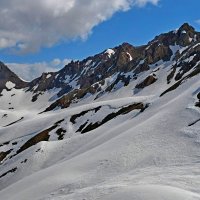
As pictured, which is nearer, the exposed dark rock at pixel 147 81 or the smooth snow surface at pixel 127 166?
the smooth snow surface at pixel 127 166

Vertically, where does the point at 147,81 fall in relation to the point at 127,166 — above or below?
above

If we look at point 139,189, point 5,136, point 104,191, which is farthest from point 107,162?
point 5,136

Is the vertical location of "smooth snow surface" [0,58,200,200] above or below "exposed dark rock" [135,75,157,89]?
below

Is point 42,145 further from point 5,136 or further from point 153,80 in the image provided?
point 153,80

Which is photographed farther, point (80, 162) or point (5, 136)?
point (5, 136)

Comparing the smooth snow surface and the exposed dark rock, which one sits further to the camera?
the exposed dark rock

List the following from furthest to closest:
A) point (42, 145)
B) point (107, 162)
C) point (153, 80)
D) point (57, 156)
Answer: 1. point (153, 80)
2. point (42, 145)
3. point (57, 156)
4. point (107, 162)

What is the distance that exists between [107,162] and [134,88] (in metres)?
134

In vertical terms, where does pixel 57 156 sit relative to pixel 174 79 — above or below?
below

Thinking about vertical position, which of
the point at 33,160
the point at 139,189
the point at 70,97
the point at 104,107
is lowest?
the point at 139,189

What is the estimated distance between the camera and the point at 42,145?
216ft

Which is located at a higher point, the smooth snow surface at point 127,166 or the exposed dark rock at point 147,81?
the exposed dark rock at point 147,81

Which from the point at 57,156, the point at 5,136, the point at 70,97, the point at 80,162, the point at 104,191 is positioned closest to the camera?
the point at 104,191

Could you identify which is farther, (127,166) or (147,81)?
(147,81)
